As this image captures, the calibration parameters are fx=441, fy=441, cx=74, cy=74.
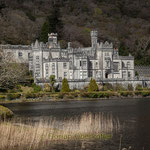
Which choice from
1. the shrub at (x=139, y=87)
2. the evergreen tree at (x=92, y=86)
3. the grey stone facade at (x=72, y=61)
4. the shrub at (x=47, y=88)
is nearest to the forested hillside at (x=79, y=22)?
the grey stone facade at (x=72, y=61)

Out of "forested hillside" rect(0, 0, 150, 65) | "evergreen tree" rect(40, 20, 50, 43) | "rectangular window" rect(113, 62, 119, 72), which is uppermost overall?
"forested hillside" rect(0, 0, 150, 65)

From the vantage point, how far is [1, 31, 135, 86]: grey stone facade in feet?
Answer: 302

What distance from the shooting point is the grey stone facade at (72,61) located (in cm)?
9200

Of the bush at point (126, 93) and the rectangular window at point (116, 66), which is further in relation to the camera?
the rectangular window at point (116, 66)

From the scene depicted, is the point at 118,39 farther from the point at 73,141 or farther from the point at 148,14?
the point at 73,141

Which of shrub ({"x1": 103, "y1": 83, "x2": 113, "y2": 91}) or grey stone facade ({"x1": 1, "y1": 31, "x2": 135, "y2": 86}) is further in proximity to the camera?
grey stone facade ({"x1": 1, "y1": 31, "x2": 135, "y2": 86})

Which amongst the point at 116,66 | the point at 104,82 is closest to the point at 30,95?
the point at 104,82

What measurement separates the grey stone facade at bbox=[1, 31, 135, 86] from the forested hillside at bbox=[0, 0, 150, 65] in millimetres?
10344

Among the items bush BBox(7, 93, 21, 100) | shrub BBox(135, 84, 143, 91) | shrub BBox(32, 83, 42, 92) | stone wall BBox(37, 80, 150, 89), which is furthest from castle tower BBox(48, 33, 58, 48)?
bush BBox(7, 93, 21, 100)

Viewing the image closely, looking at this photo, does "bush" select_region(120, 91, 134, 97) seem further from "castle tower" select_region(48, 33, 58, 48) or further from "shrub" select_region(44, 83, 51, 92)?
"castle tower" select_region(48, 33, 58, 48)

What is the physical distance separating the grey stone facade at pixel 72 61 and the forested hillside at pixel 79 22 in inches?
407

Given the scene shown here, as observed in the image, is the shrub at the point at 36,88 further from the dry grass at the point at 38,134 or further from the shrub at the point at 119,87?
the dry grass at the point at 38,134

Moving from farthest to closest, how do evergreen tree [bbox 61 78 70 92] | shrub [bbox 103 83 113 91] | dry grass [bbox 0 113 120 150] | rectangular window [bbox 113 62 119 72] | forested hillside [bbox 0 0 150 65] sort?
forested hillside [bbox 0 0 150 65]
rectangular window [bbox 113 62 119 72]
shrub [bbox 103 83 113 91]
evergreen tree [bbox 61 78 70 92]
dry grass [bbox 0 113 120 150]

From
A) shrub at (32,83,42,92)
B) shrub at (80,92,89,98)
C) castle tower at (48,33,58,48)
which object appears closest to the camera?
shrub at (80,92,89,98)
